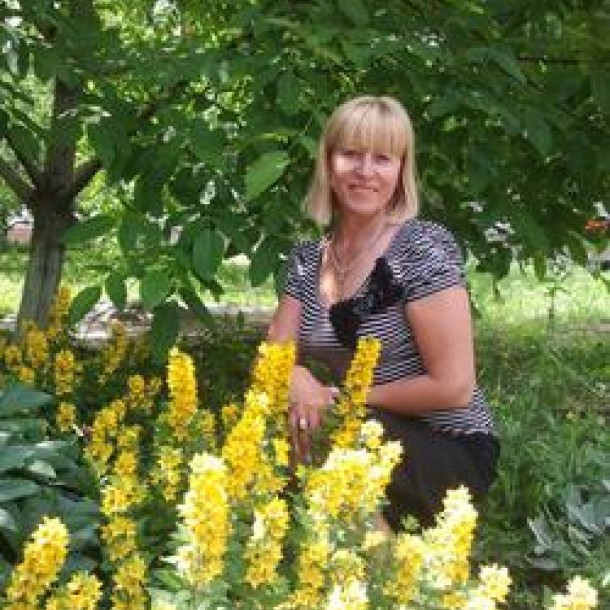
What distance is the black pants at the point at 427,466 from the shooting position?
3055 millimetres

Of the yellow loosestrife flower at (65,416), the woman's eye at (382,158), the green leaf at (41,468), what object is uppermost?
the woman's eye at (382,158)

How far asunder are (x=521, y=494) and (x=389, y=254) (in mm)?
1444

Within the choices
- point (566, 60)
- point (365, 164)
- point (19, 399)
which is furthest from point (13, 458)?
point (566, 60)

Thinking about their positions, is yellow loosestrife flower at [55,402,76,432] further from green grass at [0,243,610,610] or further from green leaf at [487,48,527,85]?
green leaf at [487,48,527,85]

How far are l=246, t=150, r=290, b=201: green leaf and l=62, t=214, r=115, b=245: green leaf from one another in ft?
1.59

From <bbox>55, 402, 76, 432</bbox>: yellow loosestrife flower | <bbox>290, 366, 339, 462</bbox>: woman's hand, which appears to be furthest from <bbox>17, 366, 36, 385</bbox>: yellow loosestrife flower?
<bbox>290, 366, 339, 462</bbox>: woman's hand

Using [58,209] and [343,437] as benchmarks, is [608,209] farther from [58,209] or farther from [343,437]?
[58,209]

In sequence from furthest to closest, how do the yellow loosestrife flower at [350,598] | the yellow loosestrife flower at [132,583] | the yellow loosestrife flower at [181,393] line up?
the yellow loosestrife flower at [181,393] < the yellow loosestrife flower at [132,583] < the yellow loosestrife flower at [350,598]

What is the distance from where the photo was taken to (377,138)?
3.11m

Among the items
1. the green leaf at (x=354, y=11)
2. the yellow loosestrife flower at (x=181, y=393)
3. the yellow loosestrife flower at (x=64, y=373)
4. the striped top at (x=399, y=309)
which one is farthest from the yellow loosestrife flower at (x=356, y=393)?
the yellow loosestrife flower at (x=64, y=373)

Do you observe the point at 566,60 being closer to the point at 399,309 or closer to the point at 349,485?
the point at 399,309

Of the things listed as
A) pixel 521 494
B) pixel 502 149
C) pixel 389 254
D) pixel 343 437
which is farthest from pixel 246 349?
pixel 343 437

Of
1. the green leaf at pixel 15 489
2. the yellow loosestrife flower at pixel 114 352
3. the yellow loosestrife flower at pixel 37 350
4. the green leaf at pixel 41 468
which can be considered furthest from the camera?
the yellow loosestrife flower at pixel 114 352

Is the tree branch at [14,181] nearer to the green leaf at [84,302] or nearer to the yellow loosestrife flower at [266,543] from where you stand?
the green leaf at [84,302]
